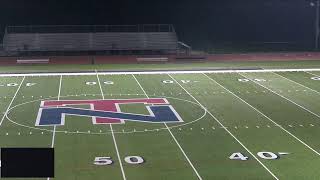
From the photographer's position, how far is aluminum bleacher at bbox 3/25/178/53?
2995 centimetres

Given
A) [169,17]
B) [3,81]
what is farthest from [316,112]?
[169,17]

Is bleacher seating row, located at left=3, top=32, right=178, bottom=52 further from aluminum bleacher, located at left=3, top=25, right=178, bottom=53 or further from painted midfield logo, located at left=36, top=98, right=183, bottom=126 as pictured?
painted midfield logo, located at left=36, top=98, right=183, bottom=126

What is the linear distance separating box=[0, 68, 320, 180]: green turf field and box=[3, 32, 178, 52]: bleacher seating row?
935cm

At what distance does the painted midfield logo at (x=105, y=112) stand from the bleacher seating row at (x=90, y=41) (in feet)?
44.9

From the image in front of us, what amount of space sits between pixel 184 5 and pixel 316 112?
63.5 feet

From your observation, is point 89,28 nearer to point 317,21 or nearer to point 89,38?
point 89,38

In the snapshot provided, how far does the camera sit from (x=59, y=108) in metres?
15.7

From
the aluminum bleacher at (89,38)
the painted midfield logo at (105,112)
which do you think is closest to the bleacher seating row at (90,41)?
the aluminum bleacher at (89,38)

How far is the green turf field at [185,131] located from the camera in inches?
404
